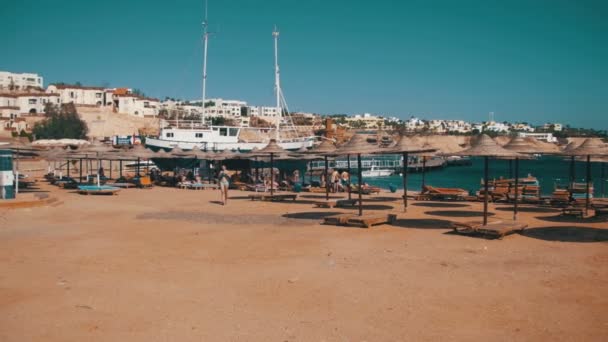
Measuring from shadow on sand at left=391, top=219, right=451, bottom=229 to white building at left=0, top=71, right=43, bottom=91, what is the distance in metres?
136

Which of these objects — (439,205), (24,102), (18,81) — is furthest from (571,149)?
(18,81)

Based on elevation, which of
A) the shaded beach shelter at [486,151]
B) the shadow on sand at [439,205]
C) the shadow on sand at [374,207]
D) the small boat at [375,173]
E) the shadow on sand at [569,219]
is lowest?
the small boat at [375,173]

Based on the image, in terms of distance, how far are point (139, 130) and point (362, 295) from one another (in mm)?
107736

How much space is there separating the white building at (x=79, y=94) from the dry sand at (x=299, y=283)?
118 metres

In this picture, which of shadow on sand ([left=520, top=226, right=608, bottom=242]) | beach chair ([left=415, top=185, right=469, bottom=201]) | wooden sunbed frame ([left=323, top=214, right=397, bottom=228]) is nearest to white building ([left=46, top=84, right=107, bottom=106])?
beach chair ([left=415, top=185, right=469, bottom=201])

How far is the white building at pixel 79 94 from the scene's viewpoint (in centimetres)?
12081

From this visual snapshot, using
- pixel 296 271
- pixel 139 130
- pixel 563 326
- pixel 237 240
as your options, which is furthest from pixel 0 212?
pixel 139 130

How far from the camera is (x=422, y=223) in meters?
14.8

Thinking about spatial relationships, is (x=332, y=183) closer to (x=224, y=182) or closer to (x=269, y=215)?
(x=224, y=182)

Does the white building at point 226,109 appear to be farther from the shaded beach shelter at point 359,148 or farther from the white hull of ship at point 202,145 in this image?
the shaded beach shelter at point 359,148

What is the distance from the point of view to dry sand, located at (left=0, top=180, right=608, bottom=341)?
614 centimetres

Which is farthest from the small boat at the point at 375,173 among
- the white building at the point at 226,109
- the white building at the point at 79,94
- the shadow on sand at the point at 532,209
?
the white building at the point at 226,109

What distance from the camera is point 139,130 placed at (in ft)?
358

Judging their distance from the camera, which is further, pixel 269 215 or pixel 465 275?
pixel 269 215
